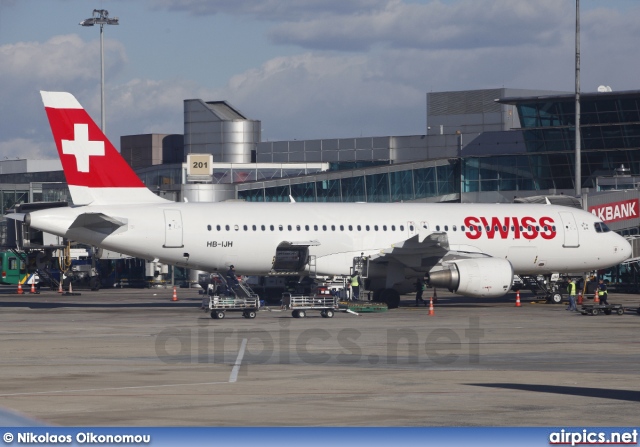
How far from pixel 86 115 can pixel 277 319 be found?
11180mm

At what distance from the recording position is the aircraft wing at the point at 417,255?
40000 mm

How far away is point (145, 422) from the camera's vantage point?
12.9 m

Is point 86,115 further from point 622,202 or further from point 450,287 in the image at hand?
point 622,202

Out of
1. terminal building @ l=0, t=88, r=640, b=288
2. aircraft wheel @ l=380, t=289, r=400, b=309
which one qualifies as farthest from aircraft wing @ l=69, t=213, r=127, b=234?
terminal building @ l=0, t=88, r=640, b=288

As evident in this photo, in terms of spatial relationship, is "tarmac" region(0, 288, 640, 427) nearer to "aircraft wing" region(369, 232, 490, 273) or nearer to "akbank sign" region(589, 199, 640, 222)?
"aircraft wing" region(369, 232, 490, 273)

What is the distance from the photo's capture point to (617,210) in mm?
52594

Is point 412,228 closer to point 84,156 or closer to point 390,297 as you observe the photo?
point 390,297

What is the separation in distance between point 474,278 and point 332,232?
5.88 meters

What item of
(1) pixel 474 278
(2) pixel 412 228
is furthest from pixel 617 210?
(1) pixel 474 278

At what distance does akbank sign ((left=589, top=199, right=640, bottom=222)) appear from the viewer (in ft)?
169

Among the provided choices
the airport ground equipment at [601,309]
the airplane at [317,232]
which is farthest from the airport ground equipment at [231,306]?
the airport ground equipment at [601,309]

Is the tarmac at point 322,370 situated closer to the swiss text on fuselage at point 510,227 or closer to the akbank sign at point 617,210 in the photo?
the swiss text on fuselage at point 510,227

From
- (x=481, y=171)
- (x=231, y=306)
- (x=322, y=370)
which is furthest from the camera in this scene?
(x=481, y=171)

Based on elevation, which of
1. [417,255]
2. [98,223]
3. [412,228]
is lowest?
[417,255]
